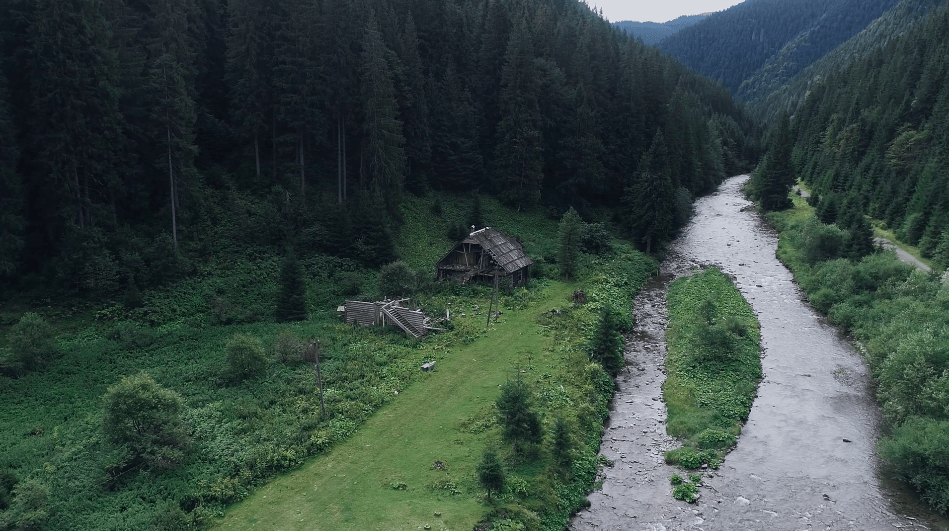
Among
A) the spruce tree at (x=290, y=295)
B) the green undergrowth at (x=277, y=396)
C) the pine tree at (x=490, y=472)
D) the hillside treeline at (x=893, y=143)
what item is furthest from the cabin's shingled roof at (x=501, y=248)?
the hillside treeline at (x=893, y=143)

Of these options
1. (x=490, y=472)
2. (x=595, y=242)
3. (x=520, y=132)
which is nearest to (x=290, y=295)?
(x=490, y=472)

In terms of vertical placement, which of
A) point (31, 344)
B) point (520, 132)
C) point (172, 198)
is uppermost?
point (520, 132)

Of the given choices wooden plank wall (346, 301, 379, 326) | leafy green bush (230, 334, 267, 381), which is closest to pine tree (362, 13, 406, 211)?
wooden plank wall (346, 301, 379, 326)

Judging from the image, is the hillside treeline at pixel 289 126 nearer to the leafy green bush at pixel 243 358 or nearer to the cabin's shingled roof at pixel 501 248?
the cabin's shingled roof at pixel 501 248

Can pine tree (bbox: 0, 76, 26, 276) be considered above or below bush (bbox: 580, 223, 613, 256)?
above

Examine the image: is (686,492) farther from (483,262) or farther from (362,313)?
(483,262)

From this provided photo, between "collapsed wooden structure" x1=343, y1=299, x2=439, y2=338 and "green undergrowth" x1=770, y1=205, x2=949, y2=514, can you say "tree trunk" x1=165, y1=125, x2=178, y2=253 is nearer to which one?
"collapsed wooden structure" x1=343, y1=299, x2=439, y2=338

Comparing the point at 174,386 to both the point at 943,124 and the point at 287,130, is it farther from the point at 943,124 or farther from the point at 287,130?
the point at 943,124
